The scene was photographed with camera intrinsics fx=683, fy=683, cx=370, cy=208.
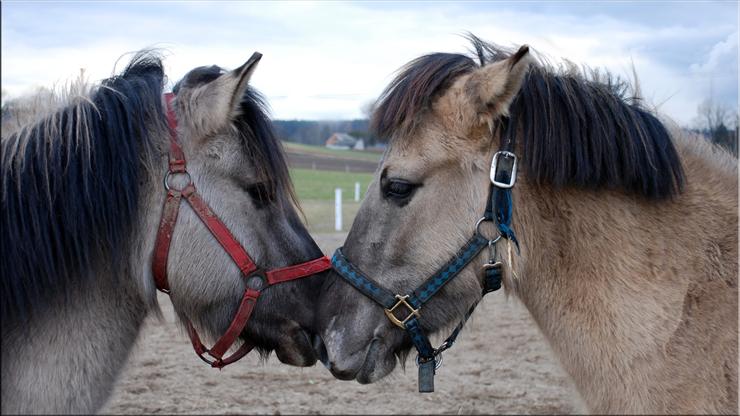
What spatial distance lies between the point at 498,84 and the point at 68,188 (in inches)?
74.0

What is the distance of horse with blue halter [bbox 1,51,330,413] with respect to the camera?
9.35 feet

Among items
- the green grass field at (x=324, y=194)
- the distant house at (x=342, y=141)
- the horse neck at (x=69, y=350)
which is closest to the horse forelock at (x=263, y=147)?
the horse neck at (x=69, y=350)

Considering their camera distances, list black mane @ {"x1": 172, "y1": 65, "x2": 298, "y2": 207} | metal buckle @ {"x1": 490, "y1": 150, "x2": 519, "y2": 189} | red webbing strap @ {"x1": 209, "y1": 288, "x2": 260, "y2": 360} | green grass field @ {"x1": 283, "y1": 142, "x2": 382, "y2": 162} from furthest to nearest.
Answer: green grass field @ {"x1": 283, "y1": 142, "x2": 382, "y2": 162} < black mane @ {"x1": 172, "y1": 65, "x2": 298, "y2": 207} < red webbing strap @ {"x1": 209, "y1": 288, "x2": 260, "y2": 360} < metal buckle @ {"x1": 490, "y1": 150, "x2": 519, "y2": 189}

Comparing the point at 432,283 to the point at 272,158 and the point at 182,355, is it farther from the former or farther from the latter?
the point at 182,355

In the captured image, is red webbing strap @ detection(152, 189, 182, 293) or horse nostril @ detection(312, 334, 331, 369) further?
horse nostril @ detection(312, 334, 331, 369)

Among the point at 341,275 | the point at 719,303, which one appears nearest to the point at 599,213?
the point at 719,303

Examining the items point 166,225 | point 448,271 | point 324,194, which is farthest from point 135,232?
point 324,194

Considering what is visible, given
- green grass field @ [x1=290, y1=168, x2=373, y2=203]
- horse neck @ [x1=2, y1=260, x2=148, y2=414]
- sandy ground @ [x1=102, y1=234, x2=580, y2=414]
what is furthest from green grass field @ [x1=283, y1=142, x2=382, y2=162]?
horse neck @ [x1=2, y1=260, x2=148, y2=414]

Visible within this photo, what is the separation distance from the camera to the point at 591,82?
3287 millimetres

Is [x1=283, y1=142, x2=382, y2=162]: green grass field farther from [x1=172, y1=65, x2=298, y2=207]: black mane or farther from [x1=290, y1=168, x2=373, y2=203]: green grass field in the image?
[x1=172, y1=65, x2=298, y2=207]: black mane

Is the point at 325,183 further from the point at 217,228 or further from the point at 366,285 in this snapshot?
the point at 217,228

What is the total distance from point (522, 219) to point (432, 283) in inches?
20.0

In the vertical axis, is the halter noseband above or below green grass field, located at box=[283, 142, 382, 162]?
above

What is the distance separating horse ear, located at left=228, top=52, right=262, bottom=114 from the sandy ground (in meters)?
3.45
